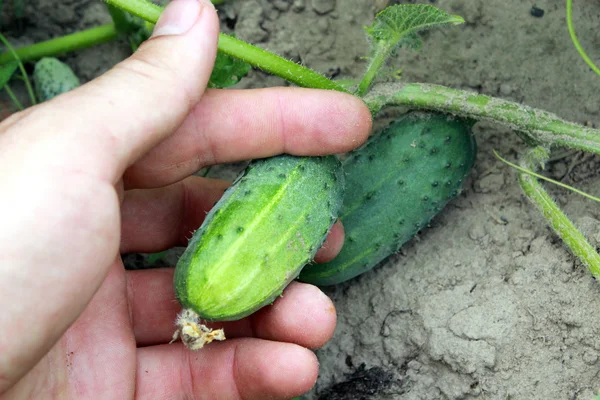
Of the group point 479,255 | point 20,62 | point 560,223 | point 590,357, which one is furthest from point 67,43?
point 590,357

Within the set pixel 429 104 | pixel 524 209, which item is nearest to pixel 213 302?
pixel 429 104

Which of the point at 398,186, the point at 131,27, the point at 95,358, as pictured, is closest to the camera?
the point at 95,358

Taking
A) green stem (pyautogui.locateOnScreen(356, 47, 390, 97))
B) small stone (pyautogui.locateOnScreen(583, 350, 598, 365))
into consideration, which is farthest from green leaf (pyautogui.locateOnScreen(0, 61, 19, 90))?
small stone (pyautogui.locateOnScreen(583, 350, 598, 365))

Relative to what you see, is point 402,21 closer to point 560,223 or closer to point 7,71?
point 560,223

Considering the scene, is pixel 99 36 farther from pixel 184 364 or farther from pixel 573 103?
pixel 573 103

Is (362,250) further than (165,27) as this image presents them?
Yes

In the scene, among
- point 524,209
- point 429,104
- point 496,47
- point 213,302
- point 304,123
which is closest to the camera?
point 213,302

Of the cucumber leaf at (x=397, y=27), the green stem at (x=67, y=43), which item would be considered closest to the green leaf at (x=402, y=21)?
the cucumber leaf at (x=397, y=27)

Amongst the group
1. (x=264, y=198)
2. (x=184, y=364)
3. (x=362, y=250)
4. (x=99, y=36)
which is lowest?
(x=184, y=364)
